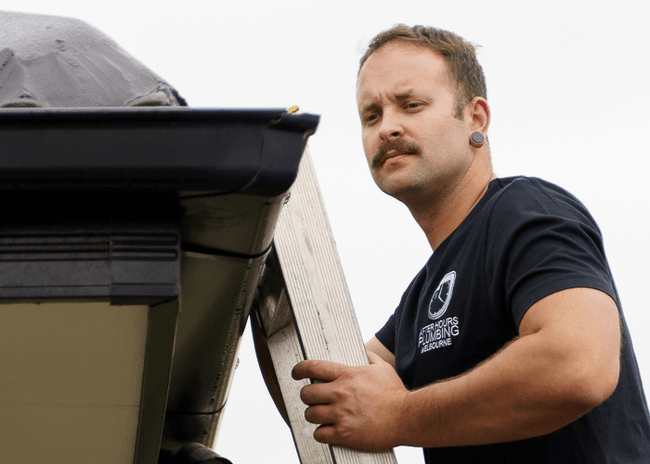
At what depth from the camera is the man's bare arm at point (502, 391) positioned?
1123 mm

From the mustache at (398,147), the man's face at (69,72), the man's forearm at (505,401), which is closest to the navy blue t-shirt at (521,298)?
the man's forearm at (505,401)

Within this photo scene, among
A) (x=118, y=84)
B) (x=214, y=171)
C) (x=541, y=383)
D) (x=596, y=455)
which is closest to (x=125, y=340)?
(x=214, y=171)

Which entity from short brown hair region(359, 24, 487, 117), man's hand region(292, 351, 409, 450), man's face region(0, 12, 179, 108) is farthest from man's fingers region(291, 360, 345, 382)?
short brown hair region(359, 24, 487, 117)

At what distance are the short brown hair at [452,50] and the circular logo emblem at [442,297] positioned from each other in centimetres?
60

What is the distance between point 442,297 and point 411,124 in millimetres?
525

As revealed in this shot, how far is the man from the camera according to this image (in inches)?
44.9

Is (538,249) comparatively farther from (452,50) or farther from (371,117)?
(452,50)

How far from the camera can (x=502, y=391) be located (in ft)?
3.78

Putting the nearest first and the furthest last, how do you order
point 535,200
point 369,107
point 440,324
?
point 535,200 < point 440,324 < point 369,107

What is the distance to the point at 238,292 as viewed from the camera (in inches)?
33.4

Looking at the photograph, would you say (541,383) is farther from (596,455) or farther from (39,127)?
(39,127)

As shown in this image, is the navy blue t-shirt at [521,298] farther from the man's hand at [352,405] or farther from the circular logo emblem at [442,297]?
the man's hand at [352,405]

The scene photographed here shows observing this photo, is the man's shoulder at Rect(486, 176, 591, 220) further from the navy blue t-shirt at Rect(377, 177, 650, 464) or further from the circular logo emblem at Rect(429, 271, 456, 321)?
the circular logo emblem at Rect(429, 271, 456, 321)

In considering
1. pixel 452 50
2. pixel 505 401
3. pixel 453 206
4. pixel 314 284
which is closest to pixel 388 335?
pixel 453 206
